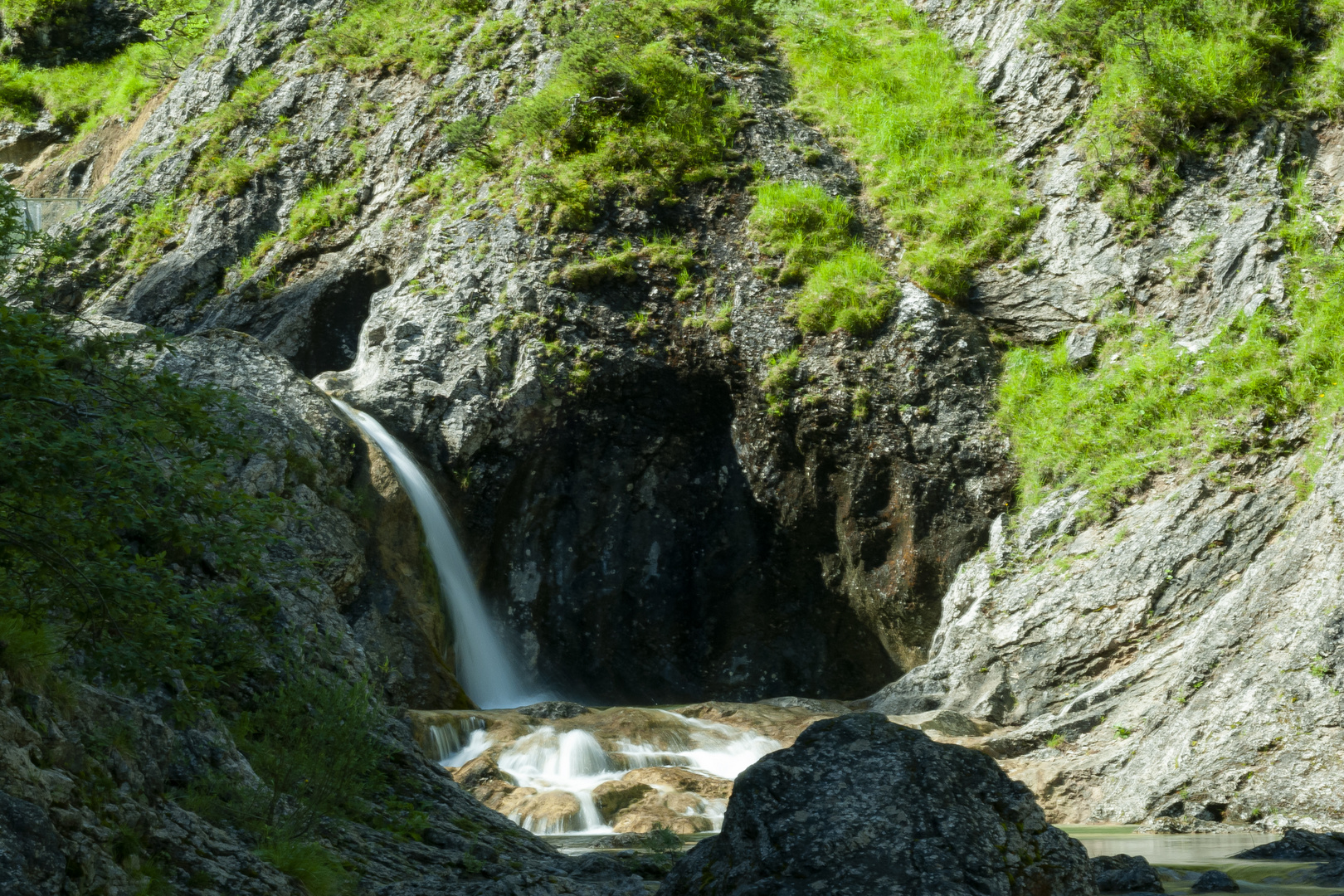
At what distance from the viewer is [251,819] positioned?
5391 mm

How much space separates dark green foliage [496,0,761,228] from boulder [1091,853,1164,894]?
43.7 feet

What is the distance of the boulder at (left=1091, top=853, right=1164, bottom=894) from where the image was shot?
6.22 m

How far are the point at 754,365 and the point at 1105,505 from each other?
18.2ft

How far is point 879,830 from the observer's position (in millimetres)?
4133

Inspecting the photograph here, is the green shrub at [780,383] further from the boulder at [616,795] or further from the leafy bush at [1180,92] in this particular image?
the boulder at [616,795]

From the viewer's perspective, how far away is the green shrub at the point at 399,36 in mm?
21703

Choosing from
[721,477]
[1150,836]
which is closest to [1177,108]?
[721,477]

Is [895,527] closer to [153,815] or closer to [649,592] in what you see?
[649,592]

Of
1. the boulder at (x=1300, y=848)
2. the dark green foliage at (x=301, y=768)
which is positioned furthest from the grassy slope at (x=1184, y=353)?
the dark green foliage at (x=301, y=768)

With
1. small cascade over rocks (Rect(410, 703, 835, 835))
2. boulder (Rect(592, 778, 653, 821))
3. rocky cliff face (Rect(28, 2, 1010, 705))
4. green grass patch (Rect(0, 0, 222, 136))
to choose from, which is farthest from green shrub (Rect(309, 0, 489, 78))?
boulder (Rect(592, 778, 653, 821))

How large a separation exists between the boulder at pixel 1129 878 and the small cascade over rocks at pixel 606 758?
10.9 feet

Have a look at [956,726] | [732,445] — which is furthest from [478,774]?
[732,445]

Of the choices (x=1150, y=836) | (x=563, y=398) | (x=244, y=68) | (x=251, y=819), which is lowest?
(x=1150, y=836)

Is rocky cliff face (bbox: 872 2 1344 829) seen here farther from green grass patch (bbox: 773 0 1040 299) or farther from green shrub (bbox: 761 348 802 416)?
green shrub (bbox: 761 348 802 416)
